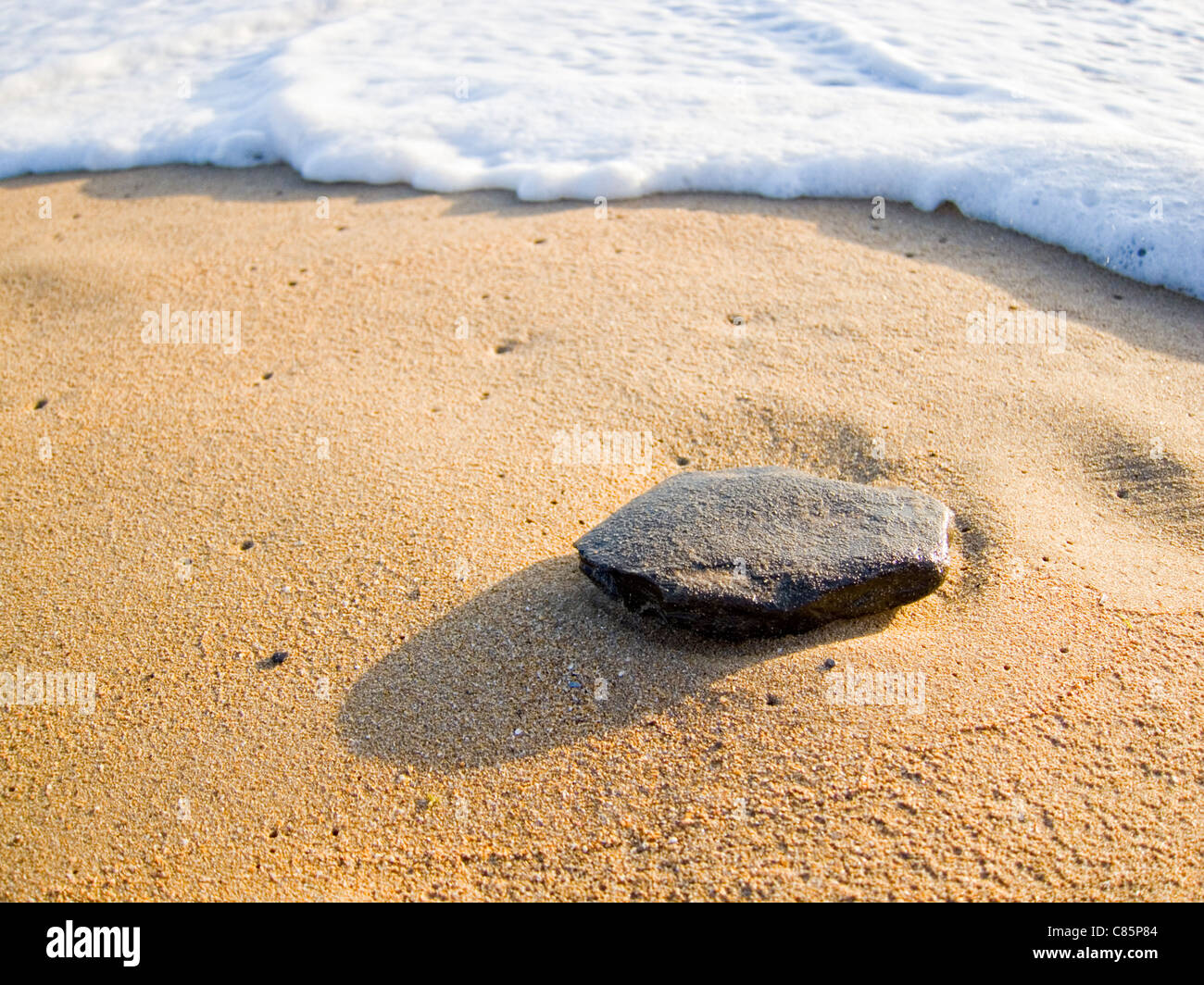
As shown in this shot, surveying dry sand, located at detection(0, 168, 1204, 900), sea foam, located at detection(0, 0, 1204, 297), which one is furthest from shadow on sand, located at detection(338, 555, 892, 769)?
sea foam, located at detection(0, 0, 1204, 297)

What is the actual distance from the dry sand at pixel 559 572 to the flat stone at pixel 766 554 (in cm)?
9

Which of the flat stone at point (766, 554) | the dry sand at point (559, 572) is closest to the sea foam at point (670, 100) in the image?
the dry sand at point (559, 572)

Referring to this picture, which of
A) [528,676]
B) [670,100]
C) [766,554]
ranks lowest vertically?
[528,676]

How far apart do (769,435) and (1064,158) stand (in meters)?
2.36

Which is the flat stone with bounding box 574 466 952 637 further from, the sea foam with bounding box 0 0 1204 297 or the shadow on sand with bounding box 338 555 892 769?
the sea foam with bounding box 0 0 1204 297

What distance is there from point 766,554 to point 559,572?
57 centimetres

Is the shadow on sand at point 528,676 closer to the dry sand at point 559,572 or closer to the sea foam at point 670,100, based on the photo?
the dry sand at point 559,572

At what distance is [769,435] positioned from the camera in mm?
3059

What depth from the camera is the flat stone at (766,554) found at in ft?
7.48

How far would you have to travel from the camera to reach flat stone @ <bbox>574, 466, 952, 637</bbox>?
89.7 inches

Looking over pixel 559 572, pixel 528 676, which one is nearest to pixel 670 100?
pixel 559 572

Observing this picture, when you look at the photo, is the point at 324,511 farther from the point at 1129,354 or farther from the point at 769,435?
the point at 1129,354

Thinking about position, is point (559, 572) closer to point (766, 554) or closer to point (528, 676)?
point (528, 676)

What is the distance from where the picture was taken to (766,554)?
2.33 metres
